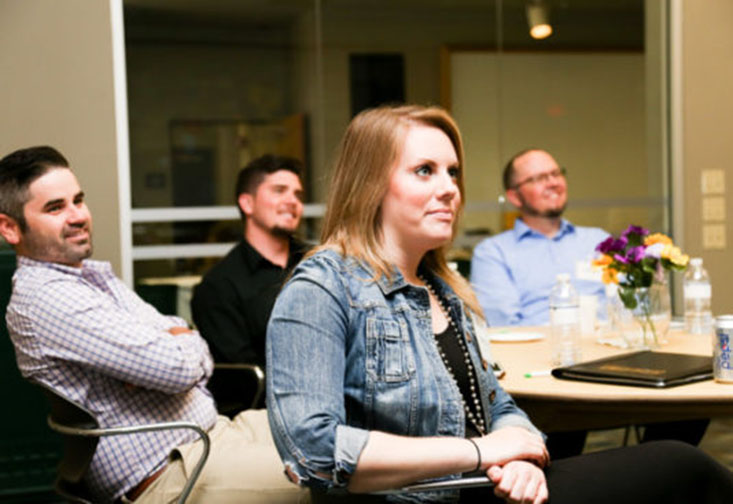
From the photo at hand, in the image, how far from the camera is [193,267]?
4.62 m

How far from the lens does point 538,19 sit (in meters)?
5.59

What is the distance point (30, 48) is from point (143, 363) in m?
2.31

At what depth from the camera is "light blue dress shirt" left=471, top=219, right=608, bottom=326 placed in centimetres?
395

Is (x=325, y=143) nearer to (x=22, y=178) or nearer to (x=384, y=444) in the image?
(x=22, y=178)

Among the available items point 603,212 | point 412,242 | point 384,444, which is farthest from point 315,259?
point 603,212

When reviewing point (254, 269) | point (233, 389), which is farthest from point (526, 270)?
point (233, 389)

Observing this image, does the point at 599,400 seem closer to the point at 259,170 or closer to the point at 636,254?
the point at 636,254

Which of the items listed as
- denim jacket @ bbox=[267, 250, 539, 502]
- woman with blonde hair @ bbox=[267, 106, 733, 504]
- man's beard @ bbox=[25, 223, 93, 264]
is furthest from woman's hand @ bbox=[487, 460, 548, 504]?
man's beard @ bbox=[25, 223, 93, 264]

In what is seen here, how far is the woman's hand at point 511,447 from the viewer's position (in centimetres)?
164

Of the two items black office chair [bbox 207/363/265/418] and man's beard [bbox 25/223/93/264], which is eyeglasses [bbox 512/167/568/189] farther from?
man's beard [bbox 25/223/93/264]

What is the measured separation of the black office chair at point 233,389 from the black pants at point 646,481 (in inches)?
65.5

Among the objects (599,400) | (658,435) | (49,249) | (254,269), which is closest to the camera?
(599,400)

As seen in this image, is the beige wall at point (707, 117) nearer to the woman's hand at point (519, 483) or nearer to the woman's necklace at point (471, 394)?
the woman's necklace at point (471, 394)

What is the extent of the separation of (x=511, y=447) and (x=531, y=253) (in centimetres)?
256
